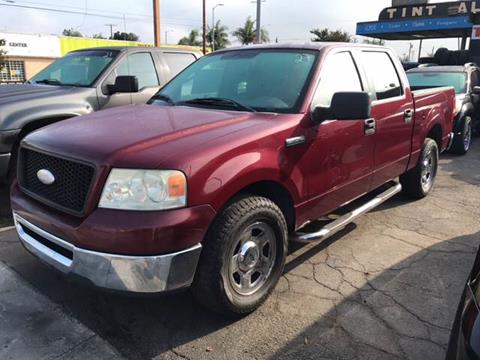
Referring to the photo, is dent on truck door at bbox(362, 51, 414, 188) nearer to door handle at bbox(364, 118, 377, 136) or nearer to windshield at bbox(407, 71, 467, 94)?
door handle at bbox(364, 118, 377, 136)

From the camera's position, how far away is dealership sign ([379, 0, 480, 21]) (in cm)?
2286

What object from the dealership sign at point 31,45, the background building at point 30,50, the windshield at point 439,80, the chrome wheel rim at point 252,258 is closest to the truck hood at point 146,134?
the chrome wheel rim at point 252,258

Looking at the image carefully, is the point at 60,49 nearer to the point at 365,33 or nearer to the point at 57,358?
the point at 365,33

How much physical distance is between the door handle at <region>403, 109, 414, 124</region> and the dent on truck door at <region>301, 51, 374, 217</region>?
0.85 meters

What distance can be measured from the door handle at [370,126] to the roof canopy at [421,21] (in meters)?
21.1

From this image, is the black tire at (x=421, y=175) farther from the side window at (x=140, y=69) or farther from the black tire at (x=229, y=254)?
the side window at (x=140, y=69)

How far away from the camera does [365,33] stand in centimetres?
2580

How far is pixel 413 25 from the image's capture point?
24.1 metres

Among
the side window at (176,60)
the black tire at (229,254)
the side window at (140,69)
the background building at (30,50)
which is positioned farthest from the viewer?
the background building at (30,50)

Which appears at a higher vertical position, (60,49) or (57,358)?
(60,49)

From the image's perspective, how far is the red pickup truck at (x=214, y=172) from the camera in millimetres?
2535

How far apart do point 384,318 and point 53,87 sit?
4886mm

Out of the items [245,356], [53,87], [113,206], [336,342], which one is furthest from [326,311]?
[53,87]

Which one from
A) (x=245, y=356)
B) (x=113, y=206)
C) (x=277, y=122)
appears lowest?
(x=245, y=356)
